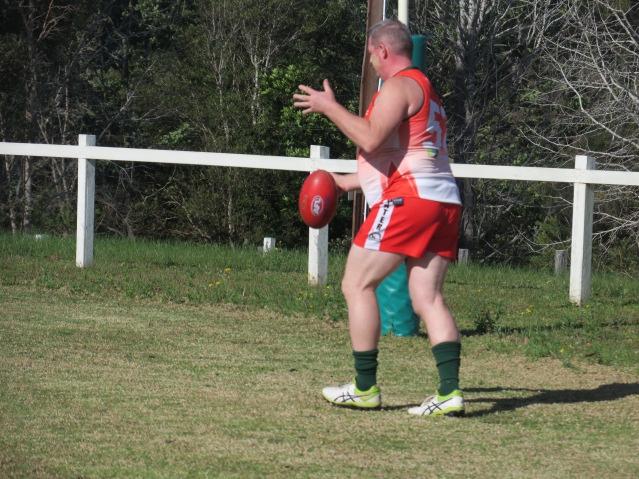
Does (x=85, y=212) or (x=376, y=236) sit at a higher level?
(x=376, y=236)

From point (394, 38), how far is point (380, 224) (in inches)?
38.8

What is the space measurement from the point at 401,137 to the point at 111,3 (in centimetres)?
2886

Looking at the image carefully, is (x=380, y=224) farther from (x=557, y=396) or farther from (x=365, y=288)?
(x=557, y=396)

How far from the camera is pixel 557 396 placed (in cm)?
759

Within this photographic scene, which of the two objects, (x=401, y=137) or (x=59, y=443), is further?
(x=401, y=137)

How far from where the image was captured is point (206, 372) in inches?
314

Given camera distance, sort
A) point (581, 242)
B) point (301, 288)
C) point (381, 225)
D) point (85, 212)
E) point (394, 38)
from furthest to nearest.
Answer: point (85, 212) → point (301, 288) → point (581, 242) → point (394, 38) → point (381, 225)

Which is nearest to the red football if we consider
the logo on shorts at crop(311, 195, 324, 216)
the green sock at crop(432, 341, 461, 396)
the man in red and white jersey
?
the logo on shorts at crop(311, 195, 324, 216)

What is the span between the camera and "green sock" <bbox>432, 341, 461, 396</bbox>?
679cm

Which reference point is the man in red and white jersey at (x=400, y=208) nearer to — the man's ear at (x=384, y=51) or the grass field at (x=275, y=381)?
the man's ear at (x=384, y=51)

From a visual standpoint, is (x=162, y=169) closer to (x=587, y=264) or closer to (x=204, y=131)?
(x=204, y=131)

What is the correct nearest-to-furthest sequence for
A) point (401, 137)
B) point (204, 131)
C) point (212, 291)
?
point (401, 137) → point (212, 291) → point (204, 131)

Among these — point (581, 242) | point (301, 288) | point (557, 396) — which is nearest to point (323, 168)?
point (301, 288)

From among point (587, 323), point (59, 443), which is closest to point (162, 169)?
point (587, 323)
